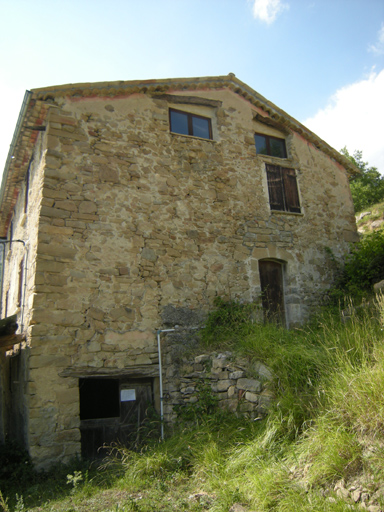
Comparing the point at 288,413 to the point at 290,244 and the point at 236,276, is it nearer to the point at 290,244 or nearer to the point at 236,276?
the point at 236,276

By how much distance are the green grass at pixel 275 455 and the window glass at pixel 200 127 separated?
17.5 ft

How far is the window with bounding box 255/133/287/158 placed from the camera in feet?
33.4

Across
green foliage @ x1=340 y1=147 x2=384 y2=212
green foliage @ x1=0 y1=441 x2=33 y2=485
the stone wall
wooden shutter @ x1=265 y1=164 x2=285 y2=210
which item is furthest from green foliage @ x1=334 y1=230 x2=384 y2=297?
green foliage @ x1=340 y1=147 x2=384 y2=212

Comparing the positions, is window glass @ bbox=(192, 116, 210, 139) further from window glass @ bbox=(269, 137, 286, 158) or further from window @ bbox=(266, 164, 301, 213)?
window glass @ bbox=(269, 137, 286, 158)

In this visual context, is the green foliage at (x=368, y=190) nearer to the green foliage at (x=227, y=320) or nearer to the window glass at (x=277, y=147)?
the window glass at (x=277, y=147)

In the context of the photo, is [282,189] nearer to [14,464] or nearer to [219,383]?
[219,383]

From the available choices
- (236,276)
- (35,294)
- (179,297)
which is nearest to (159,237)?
(179,297)

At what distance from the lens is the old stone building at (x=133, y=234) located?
6626mm

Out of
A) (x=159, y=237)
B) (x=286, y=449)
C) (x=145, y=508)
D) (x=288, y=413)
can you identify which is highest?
(x=159, y=237)

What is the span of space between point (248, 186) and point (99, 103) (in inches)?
151

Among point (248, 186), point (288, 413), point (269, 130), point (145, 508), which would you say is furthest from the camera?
point (269, 130)

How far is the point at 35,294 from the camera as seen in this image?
21.1 ft

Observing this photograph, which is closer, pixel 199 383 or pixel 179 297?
Answer: pixel 199 383

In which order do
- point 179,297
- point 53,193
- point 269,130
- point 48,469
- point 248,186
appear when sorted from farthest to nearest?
1. point 269,130
2. point 248,186
3. point 179,297
4. point 53,193
5. point 48,469
